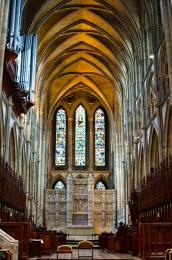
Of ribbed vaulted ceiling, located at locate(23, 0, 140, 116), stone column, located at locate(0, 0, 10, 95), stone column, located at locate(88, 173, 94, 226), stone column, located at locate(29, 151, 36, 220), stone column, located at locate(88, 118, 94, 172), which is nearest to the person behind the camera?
stone column, located at locate(0, 0, 10, 95)

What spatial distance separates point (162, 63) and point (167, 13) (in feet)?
12.0

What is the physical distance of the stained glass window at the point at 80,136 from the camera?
1762 inches

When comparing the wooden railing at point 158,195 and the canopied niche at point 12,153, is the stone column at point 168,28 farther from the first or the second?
the canopied niche at point 12,153

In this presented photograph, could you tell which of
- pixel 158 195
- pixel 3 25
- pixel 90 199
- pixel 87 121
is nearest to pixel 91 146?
pixel 87 121

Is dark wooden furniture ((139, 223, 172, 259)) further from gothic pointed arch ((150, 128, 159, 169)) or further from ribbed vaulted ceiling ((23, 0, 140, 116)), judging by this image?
ribbed vaulted ceiling ((23, 0, 140, 116))

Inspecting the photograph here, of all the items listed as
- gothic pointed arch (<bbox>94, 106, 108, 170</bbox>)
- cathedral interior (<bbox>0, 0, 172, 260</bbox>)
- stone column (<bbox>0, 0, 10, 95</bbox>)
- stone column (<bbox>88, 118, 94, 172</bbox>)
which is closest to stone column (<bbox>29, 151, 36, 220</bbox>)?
cathedral interior (<bbox>0, 0, 172, 260</bbox>)

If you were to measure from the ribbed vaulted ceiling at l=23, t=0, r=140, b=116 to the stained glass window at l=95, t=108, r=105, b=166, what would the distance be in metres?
2.67

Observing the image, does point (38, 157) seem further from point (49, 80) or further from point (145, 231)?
point (145, 231)

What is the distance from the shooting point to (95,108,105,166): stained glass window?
44784 mm

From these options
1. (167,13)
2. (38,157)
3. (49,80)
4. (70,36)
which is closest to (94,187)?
(38,157)

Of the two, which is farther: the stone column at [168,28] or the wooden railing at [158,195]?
the wooden railing at [158,195]

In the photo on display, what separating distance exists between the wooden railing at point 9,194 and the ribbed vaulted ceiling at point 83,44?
12574 mm

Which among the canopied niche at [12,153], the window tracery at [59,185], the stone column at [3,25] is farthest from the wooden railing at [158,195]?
the window tracery at [59,185]

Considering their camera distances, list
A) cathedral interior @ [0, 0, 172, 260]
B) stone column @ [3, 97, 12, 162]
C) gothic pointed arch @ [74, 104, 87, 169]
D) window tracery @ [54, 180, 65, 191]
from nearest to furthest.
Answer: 1. cathedral interior @ [0, 0, 172, 260]
2. stone column @ [3, 97, 12, 162]
3. window tracery @ [54, 180, 65, 191]
4. gothic pointed arch @ [74, 104, 87, 169]
